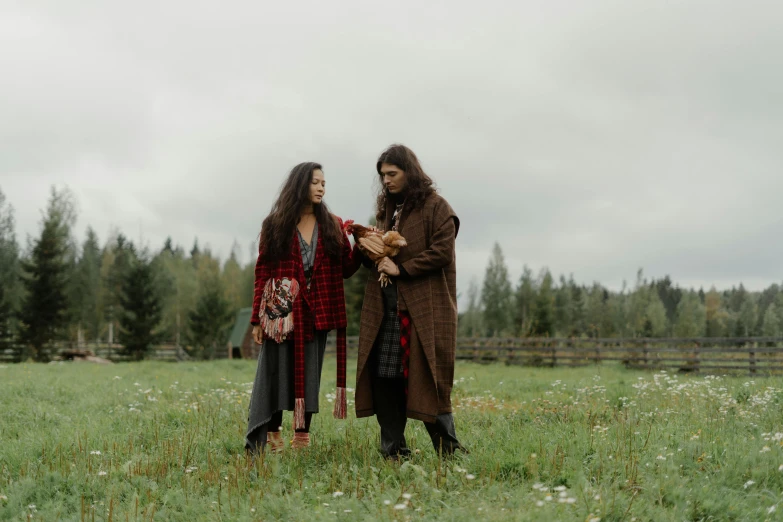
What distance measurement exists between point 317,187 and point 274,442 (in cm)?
204

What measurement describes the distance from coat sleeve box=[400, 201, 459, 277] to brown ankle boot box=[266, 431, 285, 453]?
68.4 inches

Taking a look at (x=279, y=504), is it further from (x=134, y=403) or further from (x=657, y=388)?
(x=657, y=388)

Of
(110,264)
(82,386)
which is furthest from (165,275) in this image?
(82,386)

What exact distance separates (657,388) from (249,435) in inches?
230

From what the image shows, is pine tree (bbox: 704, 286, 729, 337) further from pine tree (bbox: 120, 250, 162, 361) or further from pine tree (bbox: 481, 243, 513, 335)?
pine tree (bbox: 120, 250, 162, 361)

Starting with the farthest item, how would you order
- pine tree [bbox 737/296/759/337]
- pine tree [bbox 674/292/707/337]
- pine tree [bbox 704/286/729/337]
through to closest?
pine tree [bbox 704/286/729/337], pine tree [bbox 674/292/707/337], pine tree [bbox 737/296/759/337]

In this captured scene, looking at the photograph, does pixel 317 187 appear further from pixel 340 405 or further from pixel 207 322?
pixel 207 322

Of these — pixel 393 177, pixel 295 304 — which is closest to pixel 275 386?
pixel 295 304

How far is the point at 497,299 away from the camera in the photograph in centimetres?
5719

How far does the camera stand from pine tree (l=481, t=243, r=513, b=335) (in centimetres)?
5644

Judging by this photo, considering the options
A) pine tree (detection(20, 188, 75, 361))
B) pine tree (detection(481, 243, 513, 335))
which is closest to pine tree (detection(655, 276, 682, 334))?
pine tree (detection(481, 243, 513, 335))

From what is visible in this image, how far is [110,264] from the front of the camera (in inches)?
1879

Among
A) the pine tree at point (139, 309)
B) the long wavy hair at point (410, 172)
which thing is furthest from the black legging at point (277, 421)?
the pine tree at point (139, 309)

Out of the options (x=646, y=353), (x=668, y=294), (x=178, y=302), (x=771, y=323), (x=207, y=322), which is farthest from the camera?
(x=668, y=294)
